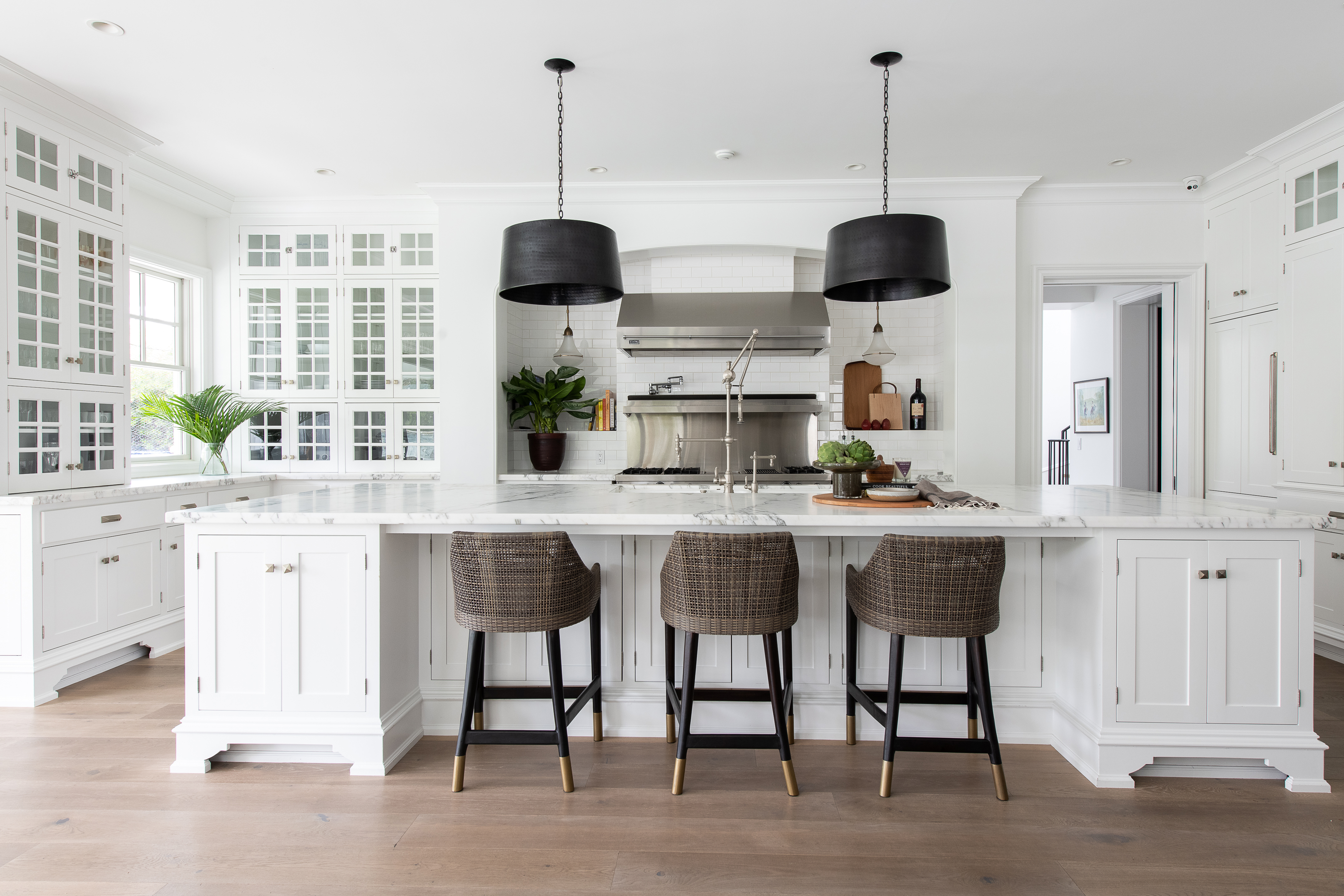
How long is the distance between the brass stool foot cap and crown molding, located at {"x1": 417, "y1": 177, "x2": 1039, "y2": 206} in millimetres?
3569

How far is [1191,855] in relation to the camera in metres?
1.89

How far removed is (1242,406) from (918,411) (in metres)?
1.91

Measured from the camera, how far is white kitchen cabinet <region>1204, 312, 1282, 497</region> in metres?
4.09

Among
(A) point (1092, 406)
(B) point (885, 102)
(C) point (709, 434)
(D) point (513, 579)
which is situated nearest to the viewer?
(D) point (513, 579)

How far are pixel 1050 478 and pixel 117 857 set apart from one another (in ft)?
32.5

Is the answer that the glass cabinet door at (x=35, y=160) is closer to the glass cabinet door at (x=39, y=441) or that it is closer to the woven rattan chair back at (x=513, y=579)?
the glass cabinet door at (x=39, y=441)

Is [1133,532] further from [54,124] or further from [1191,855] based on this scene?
[54,124]

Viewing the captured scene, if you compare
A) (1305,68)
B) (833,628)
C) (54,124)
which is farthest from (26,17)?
(1305,68)

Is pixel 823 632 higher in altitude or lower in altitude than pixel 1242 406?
lower

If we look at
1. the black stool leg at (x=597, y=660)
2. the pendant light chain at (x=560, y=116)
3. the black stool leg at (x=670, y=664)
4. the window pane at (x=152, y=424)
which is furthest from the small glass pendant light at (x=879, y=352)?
the window pane at (x=152, y=424)

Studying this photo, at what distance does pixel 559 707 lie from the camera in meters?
2.23

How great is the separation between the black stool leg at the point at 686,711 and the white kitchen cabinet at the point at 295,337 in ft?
12.7

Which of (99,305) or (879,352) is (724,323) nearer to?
(879,352)

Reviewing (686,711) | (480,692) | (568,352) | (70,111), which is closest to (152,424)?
(70,111)
